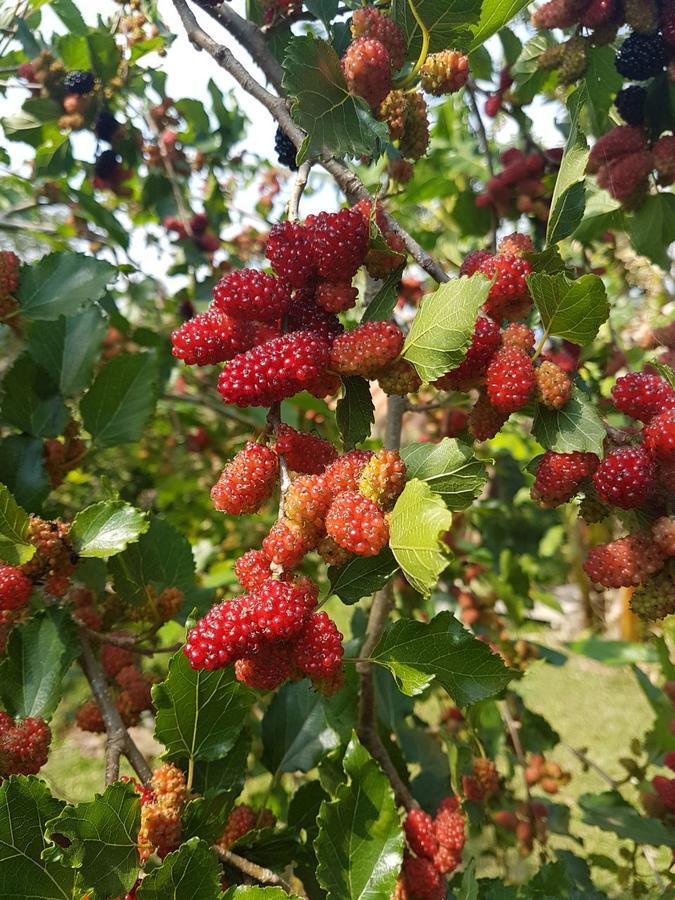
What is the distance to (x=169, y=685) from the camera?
667 mm

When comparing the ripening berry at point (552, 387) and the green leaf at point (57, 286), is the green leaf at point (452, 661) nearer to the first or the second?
the ripening berry at point (552, 387)

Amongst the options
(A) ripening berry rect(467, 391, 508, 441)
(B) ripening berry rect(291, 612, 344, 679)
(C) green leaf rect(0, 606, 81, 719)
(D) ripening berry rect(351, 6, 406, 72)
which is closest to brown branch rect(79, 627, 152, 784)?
(C) green leaf rect(0, 606, 81, 719)

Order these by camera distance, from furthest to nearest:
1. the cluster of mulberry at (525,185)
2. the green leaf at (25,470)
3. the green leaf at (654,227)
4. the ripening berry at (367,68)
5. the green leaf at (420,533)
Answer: the cluster of mulberry at (525,185) → the green leaf at (654,227) → the green leaf at (25,470) → the ripening berry at (367,68) → the green leaf at (420,533)

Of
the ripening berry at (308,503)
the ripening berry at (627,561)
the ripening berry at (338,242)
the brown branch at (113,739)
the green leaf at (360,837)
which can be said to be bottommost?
the green leaf at (360,837)

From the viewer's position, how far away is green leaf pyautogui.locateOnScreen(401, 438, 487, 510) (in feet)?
1.91

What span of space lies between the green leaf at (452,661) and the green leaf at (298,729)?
288mm

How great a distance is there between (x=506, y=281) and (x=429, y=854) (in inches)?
24.6

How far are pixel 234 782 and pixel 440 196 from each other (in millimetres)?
1627

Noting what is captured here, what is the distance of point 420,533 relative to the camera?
0.50 m

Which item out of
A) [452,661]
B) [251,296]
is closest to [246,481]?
[251,296]

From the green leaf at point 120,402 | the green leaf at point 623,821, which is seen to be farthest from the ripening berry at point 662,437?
the green leaf at point 623,821

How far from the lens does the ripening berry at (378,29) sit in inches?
27.8

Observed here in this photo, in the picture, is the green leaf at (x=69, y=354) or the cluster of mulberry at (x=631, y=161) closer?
the green leaf at (x=69, y=354)

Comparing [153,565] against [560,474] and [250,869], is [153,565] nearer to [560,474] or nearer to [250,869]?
[250,869]
